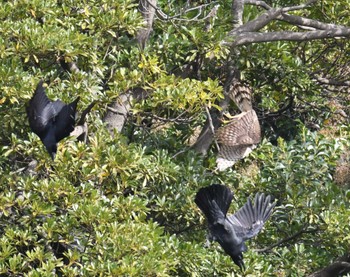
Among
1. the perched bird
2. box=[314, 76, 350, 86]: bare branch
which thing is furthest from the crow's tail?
box=[314, 76, 350, 86]: bare branch

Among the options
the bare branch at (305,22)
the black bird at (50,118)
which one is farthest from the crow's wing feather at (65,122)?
the bare branch at (305,22)

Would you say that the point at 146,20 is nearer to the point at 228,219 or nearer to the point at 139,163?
the point at 139,163

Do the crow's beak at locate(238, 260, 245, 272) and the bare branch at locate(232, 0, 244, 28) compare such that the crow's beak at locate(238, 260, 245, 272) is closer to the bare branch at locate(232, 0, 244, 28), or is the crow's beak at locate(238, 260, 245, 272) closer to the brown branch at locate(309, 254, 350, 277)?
the brown branch at locate(309, 254, 350, 277)

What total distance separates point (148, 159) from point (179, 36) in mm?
1279

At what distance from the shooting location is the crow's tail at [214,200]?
6828mm

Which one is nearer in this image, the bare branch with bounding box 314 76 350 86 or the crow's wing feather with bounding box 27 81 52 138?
the crow's wing feather with bounding box 27 81 52 138

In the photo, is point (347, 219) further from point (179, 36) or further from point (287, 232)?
point (179, 36)

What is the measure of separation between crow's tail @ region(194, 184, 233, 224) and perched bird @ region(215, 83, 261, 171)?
1372 millimetres

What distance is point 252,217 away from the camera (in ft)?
23.5

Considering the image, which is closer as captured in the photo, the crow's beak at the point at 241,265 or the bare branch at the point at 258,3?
the crow's beak at the point at 241,265

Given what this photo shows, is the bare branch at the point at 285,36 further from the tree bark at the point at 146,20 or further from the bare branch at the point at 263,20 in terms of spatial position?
the tree bark at the point at 146,20

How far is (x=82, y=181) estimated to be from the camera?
22.4 ft

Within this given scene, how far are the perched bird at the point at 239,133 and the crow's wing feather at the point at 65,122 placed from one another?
6.56 feet

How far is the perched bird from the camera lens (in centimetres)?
848
